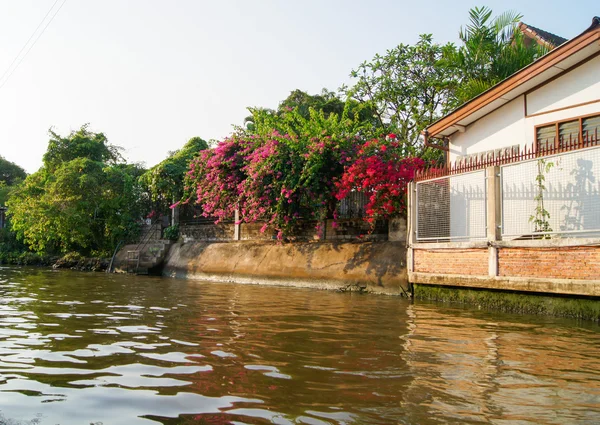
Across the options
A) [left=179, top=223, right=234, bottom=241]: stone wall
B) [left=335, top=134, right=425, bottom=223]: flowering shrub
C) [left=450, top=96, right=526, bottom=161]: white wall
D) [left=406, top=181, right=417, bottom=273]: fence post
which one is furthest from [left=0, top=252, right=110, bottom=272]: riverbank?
[left=450, top=96, right=526, bottom=161]: white wall

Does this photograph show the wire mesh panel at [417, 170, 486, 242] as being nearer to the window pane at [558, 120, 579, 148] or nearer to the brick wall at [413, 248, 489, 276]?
the brick wall at [413, 248, 489, 276]

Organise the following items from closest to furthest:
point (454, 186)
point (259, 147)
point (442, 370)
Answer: point (442, 370), point (454, 186), point (259, 147)

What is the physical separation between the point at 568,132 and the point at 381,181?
4776 millimetres

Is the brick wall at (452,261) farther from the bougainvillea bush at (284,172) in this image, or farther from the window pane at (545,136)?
the bougainvillea bush at (284,172)

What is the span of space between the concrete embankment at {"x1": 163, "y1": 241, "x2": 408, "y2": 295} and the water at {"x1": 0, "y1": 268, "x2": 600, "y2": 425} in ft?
14.5

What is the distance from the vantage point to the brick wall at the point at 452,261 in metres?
11.2

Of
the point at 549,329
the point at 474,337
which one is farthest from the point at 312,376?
the point at 549,329

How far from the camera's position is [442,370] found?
5.18 metres

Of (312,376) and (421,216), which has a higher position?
(421,216)

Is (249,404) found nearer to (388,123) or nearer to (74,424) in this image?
(74,424)

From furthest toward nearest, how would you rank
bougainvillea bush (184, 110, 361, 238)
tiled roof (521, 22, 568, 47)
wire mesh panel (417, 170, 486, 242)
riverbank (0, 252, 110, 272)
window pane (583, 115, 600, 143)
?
riverbank (0, 252, 110, 272) < tiled roof (521, 22, 568, 47) < bougainvillea bush (184, 110, 361, 238) < window pane (583, 115, 600, 143) < wire mesh panel (417, 170, 486, 242)

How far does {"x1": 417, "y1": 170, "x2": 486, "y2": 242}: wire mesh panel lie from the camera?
38.0 ft

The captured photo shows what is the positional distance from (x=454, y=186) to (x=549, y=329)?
4.76 m

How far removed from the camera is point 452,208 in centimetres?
1218
